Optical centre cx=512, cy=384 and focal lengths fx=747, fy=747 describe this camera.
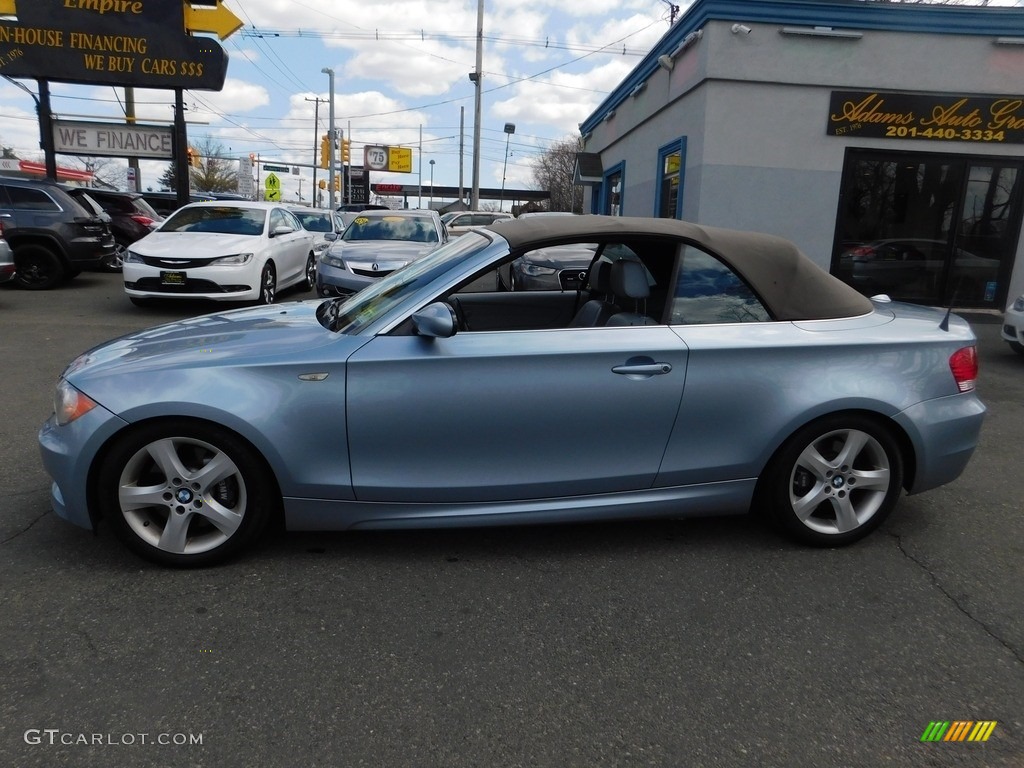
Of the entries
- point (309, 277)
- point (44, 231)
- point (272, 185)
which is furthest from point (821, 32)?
point (272, 185)

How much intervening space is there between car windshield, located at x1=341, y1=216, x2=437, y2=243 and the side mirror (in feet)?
27.1

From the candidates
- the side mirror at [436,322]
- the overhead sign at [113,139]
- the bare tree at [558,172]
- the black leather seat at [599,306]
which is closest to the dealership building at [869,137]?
the black leather seat at [599,306]

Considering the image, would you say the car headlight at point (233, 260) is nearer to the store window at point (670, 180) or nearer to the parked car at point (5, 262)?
the parked car at point (5, 262)

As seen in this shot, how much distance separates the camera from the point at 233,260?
980 centimetres

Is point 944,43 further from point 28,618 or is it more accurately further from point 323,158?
point 323,158

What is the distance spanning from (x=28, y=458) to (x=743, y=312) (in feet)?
13.7

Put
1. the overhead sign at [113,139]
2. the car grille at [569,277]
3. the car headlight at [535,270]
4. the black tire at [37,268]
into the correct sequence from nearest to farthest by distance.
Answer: the car grille at [569,277] → the car headlight at [535,270] → the black tire at [37,268] → the overhead sign at [113,139]

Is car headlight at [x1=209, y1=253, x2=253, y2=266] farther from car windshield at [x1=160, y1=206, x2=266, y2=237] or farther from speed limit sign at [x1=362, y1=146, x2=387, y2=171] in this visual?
speed limit sign at [x1=362, y1=146, x2=387, y2=171]

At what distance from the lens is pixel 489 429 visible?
3.16 metres

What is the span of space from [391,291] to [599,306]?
1.13 meters

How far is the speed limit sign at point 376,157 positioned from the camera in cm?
8038

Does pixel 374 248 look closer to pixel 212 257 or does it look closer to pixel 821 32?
pixel 212 257

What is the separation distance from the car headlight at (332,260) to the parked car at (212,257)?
2.89 feet

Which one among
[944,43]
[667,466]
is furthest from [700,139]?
[667,466]
